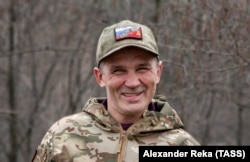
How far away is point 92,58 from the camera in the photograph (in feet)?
50.4

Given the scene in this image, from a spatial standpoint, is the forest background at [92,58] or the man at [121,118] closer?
the man at [121,118]

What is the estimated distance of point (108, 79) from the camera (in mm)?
4840

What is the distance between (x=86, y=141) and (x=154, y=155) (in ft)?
1.35

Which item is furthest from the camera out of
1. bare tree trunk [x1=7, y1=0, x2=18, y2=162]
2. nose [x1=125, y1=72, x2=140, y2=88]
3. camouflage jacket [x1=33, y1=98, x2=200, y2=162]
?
bare tree trunk [x1=7, y1=0, x2=18, y2=162]

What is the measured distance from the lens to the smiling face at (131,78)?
4.78m

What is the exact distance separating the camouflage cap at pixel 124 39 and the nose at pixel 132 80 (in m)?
0.16

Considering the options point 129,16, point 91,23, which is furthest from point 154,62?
point 91,23

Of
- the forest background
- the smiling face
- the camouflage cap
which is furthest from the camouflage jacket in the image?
the forest background

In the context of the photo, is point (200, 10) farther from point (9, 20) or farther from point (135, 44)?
point (135, 44)

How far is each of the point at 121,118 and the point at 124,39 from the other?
0.46 meters

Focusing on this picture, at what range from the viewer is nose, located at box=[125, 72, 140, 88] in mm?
4762

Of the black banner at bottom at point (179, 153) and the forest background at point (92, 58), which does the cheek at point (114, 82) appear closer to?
the black banner at bottom at point (179, 153)

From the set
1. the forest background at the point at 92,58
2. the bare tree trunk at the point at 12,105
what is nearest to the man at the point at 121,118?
the forest background at the point at 92,58

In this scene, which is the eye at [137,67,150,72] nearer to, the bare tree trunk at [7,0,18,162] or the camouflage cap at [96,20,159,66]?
the camouflage cap at [96,20,159,66]
